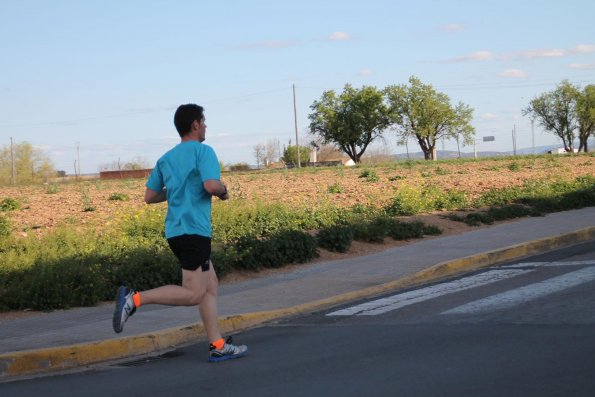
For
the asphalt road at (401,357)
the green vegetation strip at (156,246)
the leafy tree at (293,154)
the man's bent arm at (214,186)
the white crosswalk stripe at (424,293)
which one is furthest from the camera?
the leafy tree at (293,154)

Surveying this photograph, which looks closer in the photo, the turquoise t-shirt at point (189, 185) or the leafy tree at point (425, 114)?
the turquoise t-shirt at point (189, 185)

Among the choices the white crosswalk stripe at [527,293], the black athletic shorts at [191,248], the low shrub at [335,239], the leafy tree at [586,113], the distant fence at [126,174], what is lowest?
the white crosswalk stripe at [527,293]

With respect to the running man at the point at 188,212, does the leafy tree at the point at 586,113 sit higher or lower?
higher

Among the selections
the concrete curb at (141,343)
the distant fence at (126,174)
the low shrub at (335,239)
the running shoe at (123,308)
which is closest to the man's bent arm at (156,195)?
the running shoe at (123,308)

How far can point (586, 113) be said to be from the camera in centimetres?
12062

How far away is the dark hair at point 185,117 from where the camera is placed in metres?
6.70

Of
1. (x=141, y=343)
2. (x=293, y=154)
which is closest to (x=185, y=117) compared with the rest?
(x=141, y=343)

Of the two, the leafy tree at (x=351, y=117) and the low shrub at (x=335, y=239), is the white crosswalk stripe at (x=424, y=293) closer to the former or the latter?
the low shrub at (x=335, y=239)

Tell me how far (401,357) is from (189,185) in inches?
83.2

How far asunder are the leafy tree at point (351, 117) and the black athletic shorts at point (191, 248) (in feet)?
321

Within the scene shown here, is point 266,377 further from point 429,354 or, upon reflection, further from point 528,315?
point 528,315

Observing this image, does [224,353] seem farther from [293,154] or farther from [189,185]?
[293,154]

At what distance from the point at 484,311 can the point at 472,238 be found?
305 inches

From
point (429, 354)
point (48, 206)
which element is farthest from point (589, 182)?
point (429, 354)
